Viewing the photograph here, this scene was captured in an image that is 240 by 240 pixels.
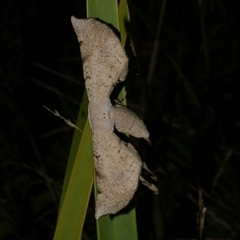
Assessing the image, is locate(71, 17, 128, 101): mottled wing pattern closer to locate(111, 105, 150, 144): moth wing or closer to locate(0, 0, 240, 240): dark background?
locate(111, 105, 150, 144): moth wing

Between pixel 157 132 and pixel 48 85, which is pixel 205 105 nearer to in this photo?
pixel 157 132

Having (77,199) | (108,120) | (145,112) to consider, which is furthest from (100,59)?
(145,112)

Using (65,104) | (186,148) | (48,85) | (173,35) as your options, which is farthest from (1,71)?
(173,35)

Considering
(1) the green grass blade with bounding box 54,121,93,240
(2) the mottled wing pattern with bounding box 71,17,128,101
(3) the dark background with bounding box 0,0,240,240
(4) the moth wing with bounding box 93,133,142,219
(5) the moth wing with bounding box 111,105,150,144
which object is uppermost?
(2) the mottled wing pattern with bounding box 71,17,128,101

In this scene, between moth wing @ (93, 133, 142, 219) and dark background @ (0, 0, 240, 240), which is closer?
moth wing @ (93, 133, 142, 219)

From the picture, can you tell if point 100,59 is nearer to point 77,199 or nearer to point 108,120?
point 108,120

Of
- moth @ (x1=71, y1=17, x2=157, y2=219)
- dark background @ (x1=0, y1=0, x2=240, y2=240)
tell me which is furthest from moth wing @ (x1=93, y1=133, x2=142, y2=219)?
dark background @ (x1=0, y1=0, x2=240, y2=240)
